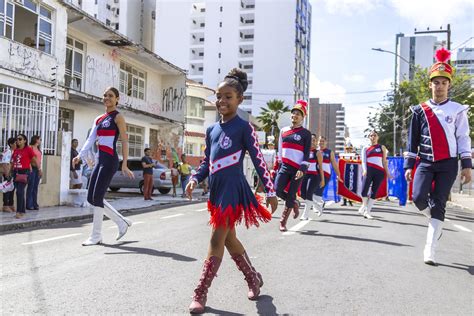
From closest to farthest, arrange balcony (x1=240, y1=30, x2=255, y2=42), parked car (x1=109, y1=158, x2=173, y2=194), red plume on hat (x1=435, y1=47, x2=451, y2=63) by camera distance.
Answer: red plume on hat (x1=435, y1=47, x2=451, y2=63), parked car (x1=109, y1=158, x2=173, y2=194), balcony (x1=240, y1=30, x2=255, y2=42)

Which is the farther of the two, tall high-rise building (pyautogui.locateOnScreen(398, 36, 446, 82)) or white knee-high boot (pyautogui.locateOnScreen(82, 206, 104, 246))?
tall high-rise building (pyautogui.locateOnScreen(398, 36, 446, 82))

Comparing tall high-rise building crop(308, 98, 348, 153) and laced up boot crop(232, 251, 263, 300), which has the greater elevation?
tall high-rise building crop(308, 98, 348, 153)

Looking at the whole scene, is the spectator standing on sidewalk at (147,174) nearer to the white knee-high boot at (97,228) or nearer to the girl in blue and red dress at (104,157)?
the girl in blue and red dress at (104,157)

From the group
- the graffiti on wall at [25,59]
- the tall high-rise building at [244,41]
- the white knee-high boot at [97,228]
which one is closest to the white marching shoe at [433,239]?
the white knee-high boot at [97,228]

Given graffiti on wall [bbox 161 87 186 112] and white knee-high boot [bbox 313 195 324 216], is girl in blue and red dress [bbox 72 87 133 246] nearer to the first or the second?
white knee-high boot [bbox 313 195 324 216]

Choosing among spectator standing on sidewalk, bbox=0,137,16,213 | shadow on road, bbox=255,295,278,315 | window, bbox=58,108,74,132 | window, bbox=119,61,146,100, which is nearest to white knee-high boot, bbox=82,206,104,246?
shadow on road, bbox=255,295,278,315

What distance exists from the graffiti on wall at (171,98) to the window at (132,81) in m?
2.09

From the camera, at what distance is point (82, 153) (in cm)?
671

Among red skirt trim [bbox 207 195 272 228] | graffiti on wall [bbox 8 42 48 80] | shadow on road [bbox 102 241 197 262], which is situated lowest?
shadow on road [bbox 102 241 197 262]

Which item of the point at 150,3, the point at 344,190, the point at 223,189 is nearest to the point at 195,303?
the point at 223,189

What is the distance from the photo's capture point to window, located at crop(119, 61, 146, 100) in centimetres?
2416

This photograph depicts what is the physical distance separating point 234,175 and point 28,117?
9.63 meters

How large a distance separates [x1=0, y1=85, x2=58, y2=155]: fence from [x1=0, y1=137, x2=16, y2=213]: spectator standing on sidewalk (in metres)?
0.50

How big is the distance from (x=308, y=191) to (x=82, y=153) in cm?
483
